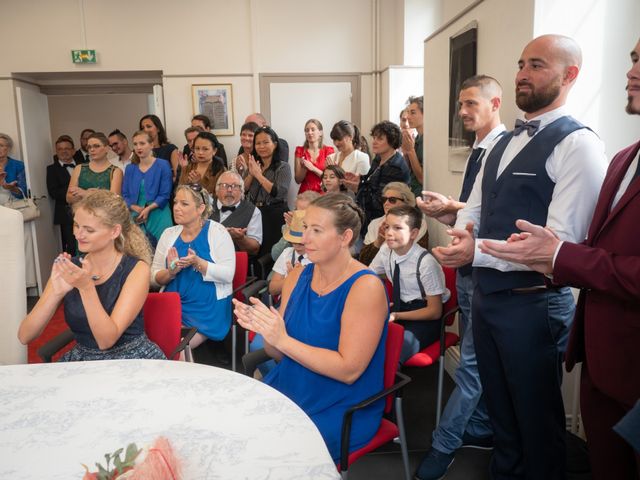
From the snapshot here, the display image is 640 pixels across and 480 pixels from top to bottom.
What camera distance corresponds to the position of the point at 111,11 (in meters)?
6.08

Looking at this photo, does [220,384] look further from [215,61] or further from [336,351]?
[215,61]

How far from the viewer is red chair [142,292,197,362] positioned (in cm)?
235

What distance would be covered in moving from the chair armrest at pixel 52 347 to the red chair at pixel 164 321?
0.32 meters

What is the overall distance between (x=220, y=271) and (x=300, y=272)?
117 cm

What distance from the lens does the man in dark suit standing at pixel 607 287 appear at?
4.56ft

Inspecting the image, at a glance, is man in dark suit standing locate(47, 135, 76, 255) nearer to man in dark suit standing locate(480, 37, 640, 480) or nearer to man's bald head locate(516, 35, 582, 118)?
man's bald head locate(516, 35, 582, 118)

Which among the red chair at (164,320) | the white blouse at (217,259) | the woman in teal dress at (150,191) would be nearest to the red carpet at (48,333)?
the woman in teal dress at (150,191)

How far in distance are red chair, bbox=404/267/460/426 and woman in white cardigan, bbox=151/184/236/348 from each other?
3.94 feet

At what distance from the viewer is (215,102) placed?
6.25 metres

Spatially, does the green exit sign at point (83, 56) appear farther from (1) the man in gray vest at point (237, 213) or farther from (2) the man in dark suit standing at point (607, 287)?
(2) the man in dark suit standing at point (607, 287)

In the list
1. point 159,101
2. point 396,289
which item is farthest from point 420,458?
point 159,101

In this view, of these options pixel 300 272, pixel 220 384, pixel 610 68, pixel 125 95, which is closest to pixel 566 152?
pixel 610 68

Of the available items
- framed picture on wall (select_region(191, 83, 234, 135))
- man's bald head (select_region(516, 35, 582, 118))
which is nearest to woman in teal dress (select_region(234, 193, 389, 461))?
man's bald head (select_region(516, 35, 582, 118))

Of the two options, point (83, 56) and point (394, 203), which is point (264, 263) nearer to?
point (394, 203)
